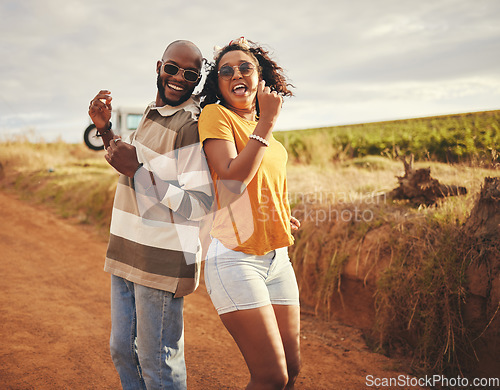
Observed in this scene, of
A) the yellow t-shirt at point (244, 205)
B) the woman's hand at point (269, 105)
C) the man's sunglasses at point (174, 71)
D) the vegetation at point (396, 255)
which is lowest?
the vegetation at point (396, 255)

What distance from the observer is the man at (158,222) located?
68.2 inches

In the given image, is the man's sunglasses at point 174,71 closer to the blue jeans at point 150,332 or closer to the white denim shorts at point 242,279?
the white denim shorts at point 242,279

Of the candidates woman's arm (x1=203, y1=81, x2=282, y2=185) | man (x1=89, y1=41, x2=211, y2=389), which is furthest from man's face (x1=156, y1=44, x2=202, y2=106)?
woman's arm (x1=203, y1=81, x2=282, y2=185)

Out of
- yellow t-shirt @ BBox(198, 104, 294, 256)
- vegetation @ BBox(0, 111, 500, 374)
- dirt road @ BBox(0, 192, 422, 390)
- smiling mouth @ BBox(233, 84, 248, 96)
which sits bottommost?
dirt road @ BBox(0, 192, 422, 390)

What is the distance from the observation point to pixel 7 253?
6055 mm

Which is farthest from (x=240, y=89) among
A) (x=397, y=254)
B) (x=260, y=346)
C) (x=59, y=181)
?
(x=59, y=181)

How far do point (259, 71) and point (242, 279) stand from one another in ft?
3.61

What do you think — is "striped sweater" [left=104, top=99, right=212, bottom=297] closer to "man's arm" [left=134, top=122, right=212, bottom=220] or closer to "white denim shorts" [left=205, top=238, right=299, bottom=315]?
"man's arm" [left=134, top=122, right=212, bottom=220]

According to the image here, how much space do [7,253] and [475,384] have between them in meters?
6.15

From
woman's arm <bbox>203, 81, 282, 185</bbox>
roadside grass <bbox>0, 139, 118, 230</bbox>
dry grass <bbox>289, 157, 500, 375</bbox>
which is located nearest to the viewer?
woman's arm <bbox>203, 81, 282, 185</bbox>

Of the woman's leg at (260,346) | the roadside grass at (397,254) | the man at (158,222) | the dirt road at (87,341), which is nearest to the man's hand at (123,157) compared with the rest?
the man at (158,222)

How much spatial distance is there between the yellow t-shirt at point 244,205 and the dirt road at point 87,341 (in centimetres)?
181

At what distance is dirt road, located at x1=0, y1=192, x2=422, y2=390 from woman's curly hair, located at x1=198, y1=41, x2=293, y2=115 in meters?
2.19

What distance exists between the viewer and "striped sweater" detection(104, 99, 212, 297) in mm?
1713
